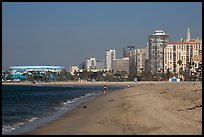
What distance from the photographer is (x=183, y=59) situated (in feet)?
609

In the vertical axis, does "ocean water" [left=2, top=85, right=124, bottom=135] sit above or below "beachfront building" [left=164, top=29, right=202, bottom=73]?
below

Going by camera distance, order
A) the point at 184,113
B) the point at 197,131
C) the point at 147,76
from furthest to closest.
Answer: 1. the point at 147,76
2. the point at 184,113
3. the point at 197,131

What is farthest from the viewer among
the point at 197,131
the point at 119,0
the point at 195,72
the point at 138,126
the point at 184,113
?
the point at 195,72

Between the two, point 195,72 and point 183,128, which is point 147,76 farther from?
point 183,128

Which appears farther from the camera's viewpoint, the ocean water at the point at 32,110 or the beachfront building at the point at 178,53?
the beachfront building at the point at 178,53

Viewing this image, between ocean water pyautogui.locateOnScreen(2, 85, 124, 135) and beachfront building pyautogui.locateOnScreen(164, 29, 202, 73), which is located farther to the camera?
beachfront building pyautogui.locateOnScreen(164, 29, 202, 73)

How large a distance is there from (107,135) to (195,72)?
466 ft

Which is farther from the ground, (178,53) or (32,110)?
(178,53)

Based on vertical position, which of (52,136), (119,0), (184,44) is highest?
(184,44)

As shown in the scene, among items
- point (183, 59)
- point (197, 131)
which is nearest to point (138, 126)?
point (197, 131)

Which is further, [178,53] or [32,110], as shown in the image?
[178,53]

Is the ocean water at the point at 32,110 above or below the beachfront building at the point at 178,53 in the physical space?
below

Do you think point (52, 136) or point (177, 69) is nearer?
point (52, 136)

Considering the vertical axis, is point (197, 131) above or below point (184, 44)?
below
